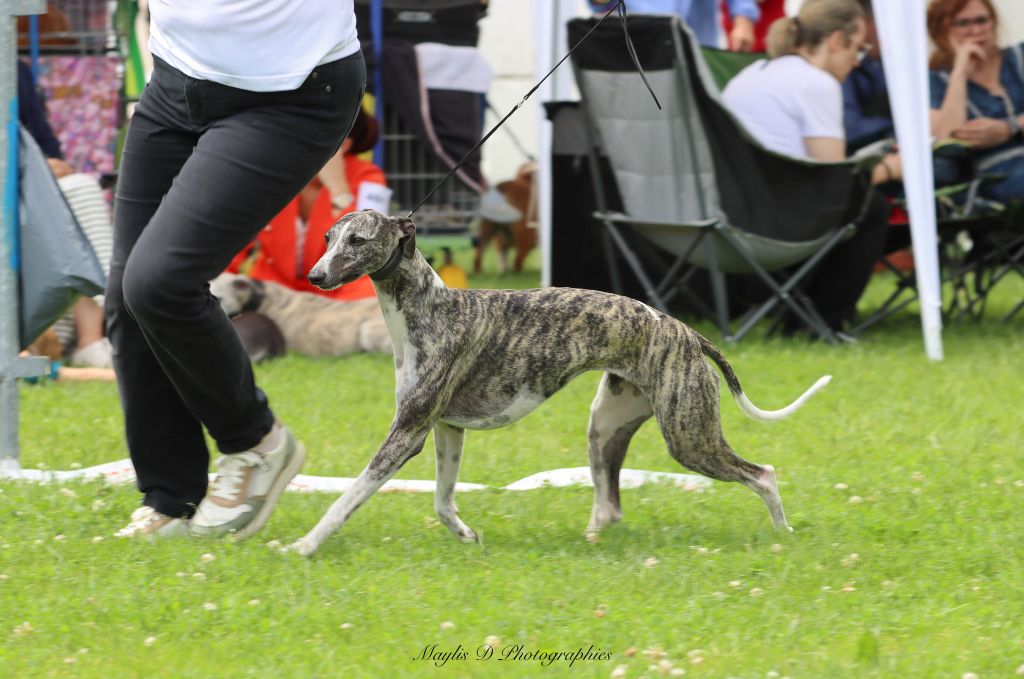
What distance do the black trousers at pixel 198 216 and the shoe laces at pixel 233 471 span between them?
3 cm

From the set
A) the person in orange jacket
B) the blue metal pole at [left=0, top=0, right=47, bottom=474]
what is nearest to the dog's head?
the blue metal pole at [left=0, top=0, right=47, bottom=474]

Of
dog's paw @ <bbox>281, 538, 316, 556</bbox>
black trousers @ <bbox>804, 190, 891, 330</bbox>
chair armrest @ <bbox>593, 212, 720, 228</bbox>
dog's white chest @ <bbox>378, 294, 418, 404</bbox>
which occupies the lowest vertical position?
black trousers @ <bbox>804, 190, 891, 330</bbox>

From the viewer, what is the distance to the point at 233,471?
13.3ft

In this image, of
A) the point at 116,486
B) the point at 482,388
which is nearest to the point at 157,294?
the point at 482,388

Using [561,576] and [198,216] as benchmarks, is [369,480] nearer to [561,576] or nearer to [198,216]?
[561,576]

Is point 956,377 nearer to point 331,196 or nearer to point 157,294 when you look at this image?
point 331,196

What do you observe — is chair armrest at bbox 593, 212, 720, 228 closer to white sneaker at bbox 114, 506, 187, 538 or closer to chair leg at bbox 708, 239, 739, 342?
chair leg at bbox 708, 239, 739, 342

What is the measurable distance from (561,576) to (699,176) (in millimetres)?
4361

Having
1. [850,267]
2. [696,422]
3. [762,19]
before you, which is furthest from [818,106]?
[696,422]

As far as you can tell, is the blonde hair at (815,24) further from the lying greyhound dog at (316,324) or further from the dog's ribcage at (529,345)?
the dog's ribcage at (529,345)

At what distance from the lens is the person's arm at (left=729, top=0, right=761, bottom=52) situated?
1020 cm

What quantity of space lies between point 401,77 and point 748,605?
630 cm

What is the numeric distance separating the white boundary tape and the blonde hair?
3856 mm

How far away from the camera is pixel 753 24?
10633mm
